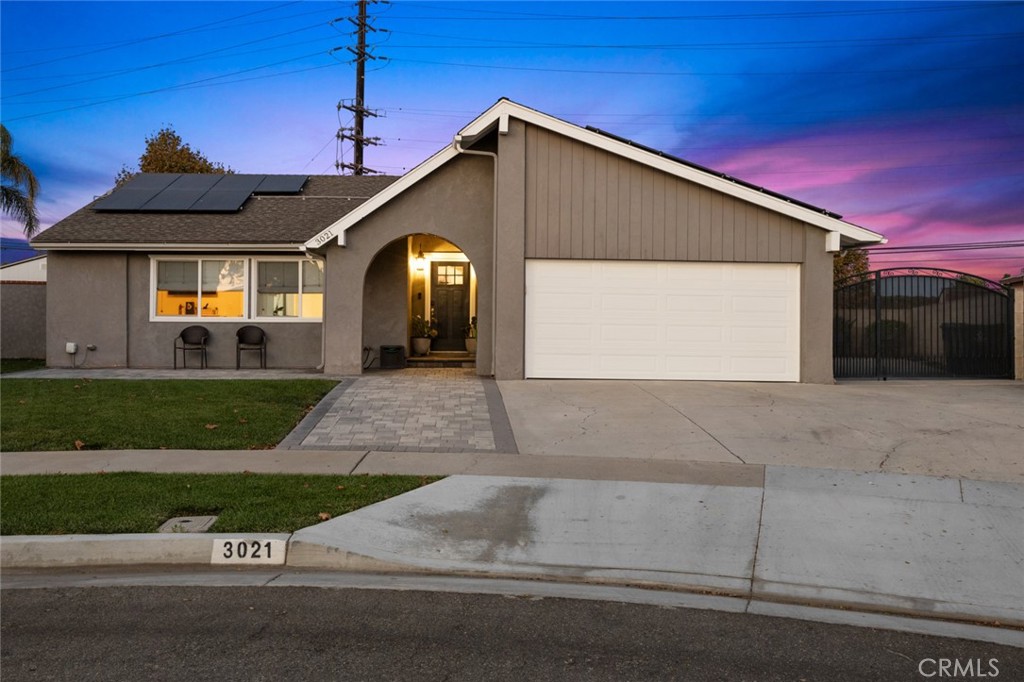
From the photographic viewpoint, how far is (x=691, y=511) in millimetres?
6250

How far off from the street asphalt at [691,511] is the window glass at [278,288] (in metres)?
7.36

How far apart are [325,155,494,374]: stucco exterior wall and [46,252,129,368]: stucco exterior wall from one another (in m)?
5.91

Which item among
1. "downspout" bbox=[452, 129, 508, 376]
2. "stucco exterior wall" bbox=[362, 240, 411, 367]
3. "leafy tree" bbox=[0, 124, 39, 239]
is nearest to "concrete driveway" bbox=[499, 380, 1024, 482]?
"downspout" bbox=[452, 129, 508, 376]

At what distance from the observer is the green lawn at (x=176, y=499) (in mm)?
Result: 5629

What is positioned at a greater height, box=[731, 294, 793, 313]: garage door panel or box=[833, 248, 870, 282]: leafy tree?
box=[833, 248, 870, 282]: leafy tree

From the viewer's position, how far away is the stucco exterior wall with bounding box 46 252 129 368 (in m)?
16.7

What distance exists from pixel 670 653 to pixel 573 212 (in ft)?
36.4

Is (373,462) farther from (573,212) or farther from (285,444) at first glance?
(573,212)

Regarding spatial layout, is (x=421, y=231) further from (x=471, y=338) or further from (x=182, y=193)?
(x=182, y=193)

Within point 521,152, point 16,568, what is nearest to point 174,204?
point 521,152

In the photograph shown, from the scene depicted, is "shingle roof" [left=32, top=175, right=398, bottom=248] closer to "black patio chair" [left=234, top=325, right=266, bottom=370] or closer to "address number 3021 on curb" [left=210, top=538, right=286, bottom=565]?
"black patio chair" [left=234, top=325, right=266, bottom=370]

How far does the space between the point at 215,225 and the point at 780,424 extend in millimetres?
13748

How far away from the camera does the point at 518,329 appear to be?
13906 mm

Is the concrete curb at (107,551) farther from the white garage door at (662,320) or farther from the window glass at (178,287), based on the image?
the window glass at (178,287)
